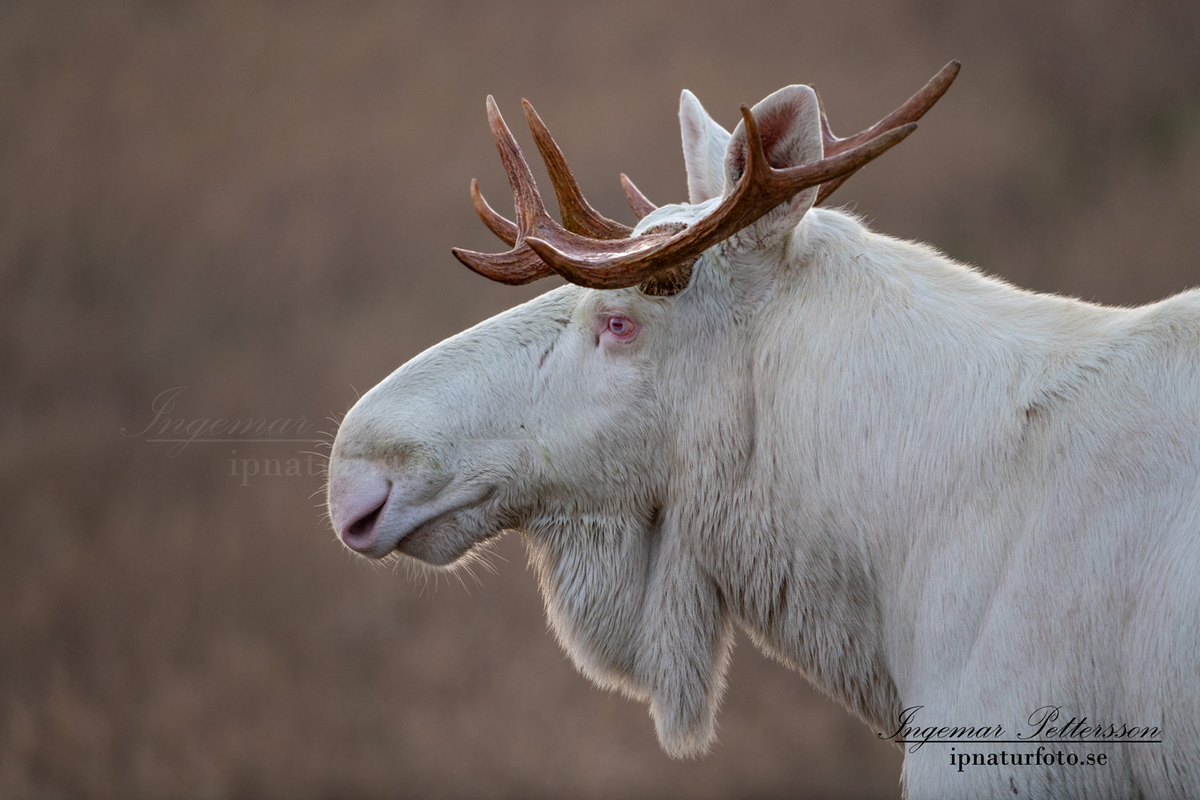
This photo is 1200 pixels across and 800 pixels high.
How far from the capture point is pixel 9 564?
167 inches

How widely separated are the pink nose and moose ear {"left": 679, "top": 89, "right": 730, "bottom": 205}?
742mm

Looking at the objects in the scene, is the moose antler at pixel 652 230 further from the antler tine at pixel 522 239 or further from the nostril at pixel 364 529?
the nostril at pixel 364 529

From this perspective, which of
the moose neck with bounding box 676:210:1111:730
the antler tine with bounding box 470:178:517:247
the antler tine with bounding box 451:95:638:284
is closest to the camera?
the moose neck with bounding box 676:210:1111:730

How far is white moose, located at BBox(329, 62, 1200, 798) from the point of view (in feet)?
3.77

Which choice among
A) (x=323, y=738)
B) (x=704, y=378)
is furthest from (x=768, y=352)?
(x=323, y=738)

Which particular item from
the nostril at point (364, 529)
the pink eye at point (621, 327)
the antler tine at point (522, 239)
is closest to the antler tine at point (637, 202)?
the antler tine at point (522, 239)

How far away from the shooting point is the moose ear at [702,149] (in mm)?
1605

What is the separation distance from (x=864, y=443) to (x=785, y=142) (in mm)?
479

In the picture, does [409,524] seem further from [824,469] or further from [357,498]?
[824,469]

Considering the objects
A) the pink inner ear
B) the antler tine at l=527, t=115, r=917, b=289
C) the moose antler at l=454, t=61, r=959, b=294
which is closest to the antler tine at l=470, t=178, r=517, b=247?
the moose antler at l=454, t=61, r=959, b=294

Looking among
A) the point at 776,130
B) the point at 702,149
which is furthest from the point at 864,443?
the point at 702,149

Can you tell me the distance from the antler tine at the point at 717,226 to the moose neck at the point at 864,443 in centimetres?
14

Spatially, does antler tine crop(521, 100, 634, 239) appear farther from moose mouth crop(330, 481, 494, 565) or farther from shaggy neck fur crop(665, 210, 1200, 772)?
moose mouth crop(330, 481, 494, 565)

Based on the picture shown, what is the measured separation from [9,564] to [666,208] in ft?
13.4
